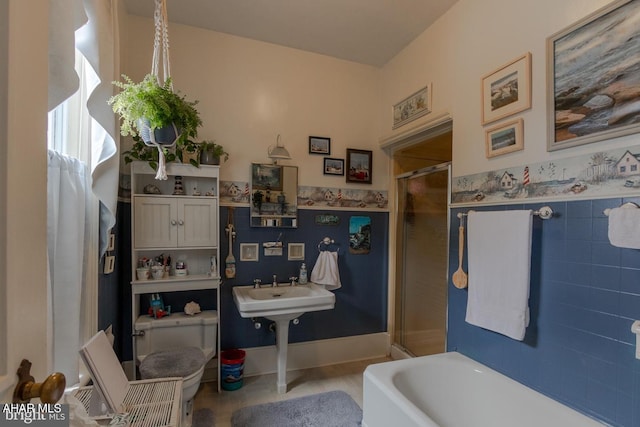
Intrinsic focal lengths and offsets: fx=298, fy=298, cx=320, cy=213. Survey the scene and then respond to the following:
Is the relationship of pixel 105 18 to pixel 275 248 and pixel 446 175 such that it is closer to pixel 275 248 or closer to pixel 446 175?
pixel 275 248

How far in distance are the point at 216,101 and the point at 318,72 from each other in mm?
1019

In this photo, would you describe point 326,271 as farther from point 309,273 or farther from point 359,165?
point 359,165

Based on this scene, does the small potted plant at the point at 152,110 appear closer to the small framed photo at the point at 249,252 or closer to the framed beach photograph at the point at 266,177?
the framed beach photograph at the point at 266,177

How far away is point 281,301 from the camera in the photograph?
2.27 meters

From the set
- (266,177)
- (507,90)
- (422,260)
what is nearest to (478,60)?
(507,90)

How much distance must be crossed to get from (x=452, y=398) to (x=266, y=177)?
7.01 ft

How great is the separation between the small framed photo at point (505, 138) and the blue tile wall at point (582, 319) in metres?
0.35

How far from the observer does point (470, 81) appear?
208 cm

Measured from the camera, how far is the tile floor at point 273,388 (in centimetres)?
221

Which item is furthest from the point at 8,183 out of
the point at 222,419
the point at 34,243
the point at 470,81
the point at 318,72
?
the point at 318,72

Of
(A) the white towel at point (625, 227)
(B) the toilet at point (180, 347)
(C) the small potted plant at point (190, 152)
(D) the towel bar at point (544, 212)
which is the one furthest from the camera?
(C) the small potted plant at point (190, 152)

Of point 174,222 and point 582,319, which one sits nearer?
point 582,319

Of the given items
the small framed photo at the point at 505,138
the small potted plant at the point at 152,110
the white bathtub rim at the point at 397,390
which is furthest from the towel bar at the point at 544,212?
the small potted plant at the point at 152,110

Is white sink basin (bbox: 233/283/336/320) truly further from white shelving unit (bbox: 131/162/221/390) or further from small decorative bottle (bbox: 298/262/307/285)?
white shelving unit (bbox: 131/162/221/390)
